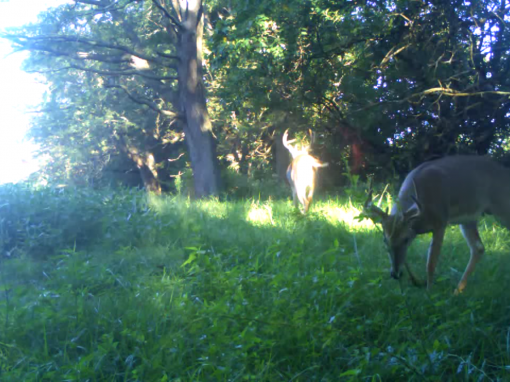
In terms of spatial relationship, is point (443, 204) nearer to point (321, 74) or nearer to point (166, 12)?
point (321, 74)

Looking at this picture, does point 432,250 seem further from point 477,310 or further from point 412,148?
point 412,148

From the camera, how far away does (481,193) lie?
5.81 m

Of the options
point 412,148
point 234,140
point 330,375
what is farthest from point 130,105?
point 330,375

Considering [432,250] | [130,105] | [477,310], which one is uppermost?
[130,105]

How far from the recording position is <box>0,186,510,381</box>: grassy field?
3.78 meters

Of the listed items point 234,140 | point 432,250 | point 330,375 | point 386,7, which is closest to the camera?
point 330,375

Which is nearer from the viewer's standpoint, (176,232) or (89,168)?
(176,232)

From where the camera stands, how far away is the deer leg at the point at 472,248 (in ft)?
18.3

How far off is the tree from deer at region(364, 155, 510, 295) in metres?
10.9

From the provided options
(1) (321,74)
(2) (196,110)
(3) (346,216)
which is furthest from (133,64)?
(3) (346,216)

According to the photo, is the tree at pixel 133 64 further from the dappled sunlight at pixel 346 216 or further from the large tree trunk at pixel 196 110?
the dappled sunlight at pixel 346 216

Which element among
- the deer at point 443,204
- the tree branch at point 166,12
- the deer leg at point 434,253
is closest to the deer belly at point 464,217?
the deer at point 443,204

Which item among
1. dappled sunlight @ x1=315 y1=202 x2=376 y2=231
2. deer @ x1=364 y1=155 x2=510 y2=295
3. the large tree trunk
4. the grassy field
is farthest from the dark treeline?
dappled sunlight @ x1=315 y1=202 x2=376 y2=231

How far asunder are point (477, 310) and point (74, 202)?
6.48 m
